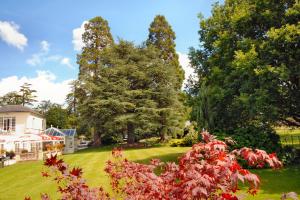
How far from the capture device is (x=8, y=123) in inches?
1673

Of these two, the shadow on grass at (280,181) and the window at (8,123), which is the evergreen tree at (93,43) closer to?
the window at (8,123)

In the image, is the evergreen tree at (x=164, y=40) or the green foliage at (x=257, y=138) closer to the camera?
the green foliage at (x=257, y=138)

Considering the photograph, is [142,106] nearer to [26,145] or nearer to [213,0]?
[26,145]

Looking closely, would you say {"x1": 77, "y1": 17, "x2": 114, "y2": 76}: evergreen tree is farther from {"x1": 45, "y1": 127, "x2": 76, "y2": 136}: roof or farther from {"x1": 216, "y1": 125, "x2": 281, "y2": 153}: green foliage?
{"x1": 216, "y1": 125, "x2": 281, "y2": 153}: green foliage

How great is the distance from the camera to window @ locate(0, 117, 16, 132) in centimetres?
4224

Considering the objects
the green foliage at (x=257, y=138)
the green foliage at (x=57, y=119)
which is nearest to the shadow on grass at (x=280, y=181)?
the green foliage at (x=257, y=138)

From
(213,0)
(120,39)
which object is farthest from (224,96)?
(120,39)

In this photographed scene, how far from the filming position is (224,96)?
18.7m

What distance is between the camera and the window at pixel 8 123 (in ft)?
139

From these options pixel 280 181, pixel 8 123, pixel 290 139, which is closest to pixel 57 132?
pixel 8 123

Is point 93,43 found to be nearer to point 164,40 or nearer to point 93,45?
point 93,45

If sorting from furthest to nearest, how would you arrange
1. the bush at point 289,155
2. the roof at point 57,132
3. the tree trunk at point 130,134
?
1. the roof at point 57,132
2. the tree trunk at point 130,134
3. the bush at point 289,155

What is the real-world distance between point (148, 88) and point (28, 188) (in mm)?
29322

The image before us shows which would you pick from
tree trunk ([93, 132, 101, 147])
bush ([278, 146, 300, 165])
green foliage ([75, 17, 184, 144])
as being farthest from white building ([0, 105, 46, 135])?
bush ([278, 146, 300, 165])
